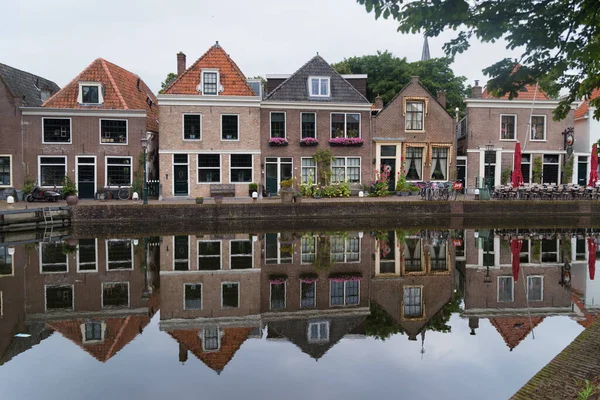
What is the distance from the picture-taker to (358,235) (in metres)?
17.1

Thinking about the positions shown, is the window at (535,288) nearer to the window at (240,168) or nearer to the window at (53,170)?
the window at (240,168)

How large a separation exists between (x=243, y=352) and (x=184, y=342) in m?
1.00

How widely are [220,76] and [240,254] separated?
1491 cm

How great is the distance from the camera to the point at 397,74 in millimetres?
39469

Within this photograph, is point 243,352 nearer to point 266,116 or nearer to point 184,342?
point 184,342

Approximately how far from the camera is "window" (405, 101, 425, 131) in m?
28.1

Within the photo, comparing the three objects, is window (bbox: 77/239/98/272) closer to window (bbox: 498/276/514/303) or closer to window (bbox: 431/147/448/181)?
window (bbox: 498/276/514/303)

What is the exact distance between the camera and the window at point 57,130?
25.0 meters

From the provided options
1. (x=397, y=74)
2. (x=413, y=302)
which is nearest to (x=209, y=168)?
(x=413, y=302)

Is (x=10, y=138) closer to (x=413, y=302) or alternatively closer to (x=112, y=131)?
(x=112, y=131)

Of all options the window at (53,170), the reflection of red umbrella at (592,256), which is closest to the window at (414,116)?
the reflection of red umbrella at (592,256)

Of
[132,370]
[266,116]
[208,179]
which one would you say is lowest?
[132,370]

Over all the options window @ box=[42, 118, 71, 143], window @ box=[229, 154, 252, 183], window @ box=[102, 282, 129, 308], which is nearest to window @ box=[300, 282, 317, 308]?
window @ box=[102, 282, 129, 308]

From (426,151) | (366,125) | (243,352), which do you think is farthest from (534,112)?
(243,352)
